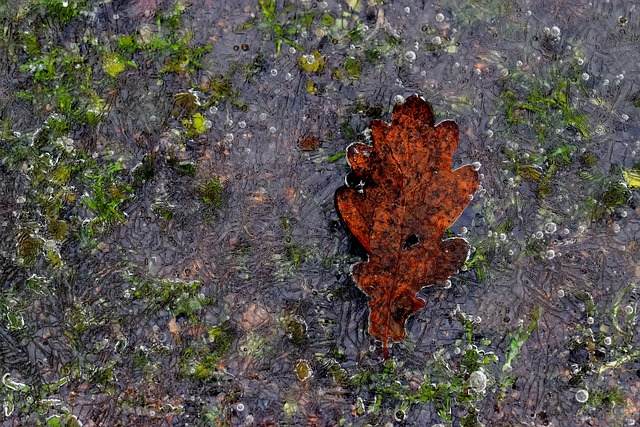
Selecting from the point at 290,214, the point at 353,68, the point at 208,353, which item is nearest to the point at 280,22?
the point at 353,68

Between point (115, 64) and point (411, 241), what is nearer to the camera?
point (411, 241)

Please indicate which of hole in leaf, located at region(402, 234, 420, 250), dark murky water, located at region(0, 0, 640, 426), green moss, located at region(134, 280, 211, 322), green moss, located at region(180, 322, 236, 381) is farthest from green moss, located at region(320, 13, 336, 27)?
green moss, located at region(180, 322, 236, 381)

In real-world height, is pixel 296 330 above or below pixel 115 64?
below

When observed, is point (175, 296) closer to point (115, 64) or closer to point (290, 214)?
point (290, 214)

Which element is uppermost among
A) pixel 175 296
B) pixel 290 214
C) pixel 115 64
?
pixel 115 64

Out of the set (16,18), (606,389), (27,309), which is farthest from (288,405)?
(16,18)

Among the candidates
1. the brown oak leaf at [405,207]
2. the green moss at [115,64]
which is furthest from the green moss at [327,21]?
the green moss at [115,64]
